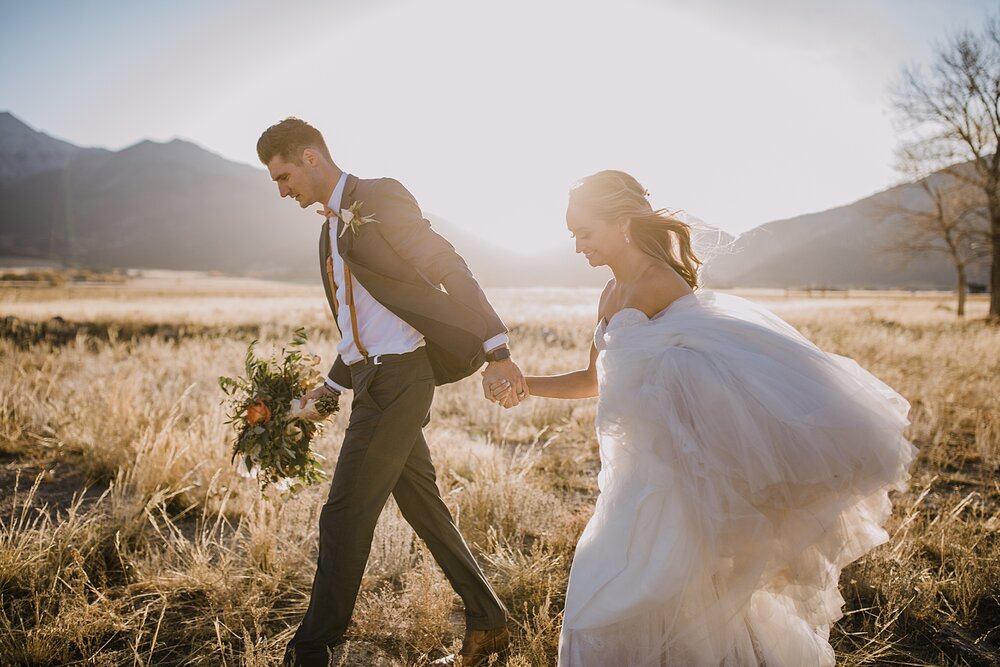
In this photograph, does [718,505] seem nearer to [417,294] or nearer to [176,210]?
[417,294]

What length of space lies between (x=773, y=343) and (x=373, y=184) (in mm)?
2011

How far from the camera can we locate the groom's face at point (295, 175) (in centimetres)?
272

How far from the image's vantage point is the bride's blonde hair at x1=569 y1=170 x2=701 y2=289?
9.21 feet

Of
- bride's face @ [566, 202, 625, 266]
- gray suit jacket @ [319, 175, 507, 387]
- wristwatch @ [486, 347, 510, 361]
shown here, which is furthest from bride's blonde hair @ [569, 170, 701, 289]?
wristwatch @ [486, 347, 510, 361]

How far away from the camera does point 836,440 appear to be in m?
2.29

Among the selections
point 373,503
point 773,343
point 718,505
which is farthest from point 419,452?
point 773,343

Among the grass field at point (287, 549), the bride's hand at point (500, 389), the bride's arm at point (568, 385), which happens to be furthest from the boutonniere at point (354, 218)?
the grass field at point (287, 549)

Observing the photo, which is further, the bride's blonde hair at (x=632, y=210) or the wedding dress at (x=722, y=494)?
the bride's blonde hair at (x=632, y=210)

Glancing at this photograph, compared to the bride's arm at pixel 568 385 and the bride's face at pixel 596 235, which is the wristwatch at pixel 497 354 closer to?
the bride's arm at pixel 568 385

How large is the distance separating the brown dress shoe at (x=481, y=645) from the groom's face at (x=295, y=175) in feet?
7.54

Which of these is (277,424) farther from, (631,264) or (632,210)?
(632,210)

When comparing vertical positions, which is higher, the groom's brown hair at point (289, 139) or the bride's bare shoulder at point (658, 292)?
the groom's brown hair at point (289, 139)

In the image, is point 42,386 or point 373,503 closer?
point 373,503

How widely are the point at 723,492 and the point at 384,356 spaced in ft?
5.21
